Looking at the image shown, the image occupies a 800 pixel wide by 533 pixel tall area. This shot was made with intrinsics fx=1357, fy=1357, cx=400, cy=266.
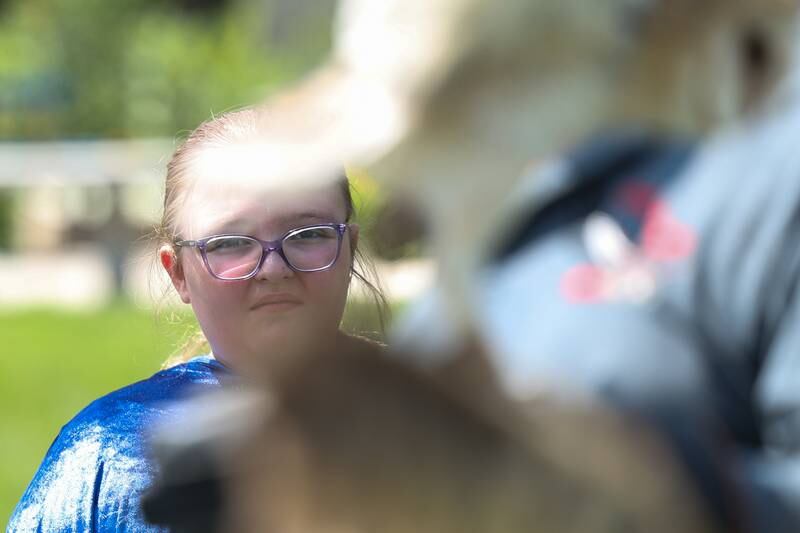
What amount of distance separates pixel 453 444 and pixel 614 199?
26cm

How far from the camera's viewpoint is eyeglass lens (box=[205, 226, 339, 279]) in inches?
44.6

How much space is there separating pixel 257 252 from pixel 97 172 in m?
8.40

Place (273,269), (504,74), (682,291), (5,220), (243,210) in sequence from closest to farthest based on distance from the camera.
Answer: (504,74) → (682,291) → (243,210) → (273,269) → (5,220)

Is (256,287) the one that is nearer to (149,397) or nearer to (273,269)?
(273,269)

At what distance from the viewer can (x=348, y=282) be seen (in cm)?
113

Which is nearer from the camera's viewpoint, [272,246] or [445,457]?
[445,457]

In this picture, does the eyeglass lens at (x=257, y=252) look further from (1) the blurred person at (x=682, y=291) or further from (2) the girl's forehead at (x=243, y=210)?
(1) the blurred person at (x=682, y=291)

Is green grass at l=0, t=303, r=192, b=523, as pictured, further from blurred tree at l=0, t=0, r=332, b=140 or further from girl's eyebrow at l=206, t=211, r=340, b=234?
blurred tree at l=0, t=0, r=332, b=140

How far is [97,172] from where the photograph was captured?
9.28m

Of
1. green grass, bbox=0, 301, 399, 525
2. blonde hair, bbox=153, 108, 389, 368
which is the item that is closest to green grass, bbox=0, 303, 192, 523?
green grass, bbox=0, 301, 399, 525

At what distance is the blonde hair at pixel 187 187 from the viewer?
1.01 m

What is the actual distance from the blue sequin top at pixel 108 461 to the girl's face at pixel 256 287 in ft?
0.17

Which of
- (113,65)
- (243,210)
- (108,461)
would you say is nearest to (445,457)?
(243,210)

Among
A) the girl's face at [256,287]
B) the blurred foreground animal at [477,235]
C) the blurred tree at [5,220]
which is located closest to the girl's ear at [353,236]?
the girl's face at [256,287]
